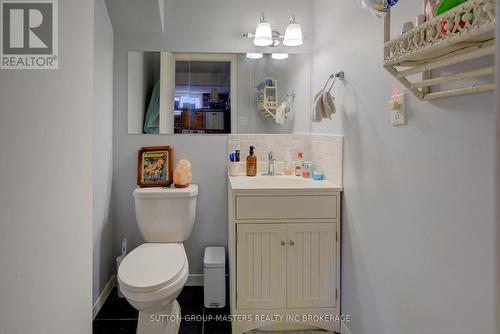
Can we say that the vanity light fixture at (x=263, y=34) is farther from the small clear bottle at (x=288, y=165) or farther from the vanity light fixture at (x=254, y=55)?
the small clear bottle at (x=288, y=165)

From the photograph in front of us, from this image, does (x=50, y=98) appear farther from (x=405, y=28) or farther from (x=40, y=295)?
(x=405, y=28)

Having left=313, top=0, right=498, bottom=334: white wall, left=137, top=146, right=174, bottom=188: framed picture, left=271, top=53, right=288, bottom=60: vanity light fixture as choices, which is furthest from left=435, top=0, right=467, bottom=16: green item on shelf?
left=137, top=146, right=174, bottom=188: framed picture

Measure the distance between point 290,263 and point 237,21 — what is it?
68.7 inches

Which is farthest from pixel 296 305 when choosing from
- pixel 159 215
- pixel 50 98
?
pixel 50 98

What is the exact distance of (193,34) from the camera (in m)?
2.57

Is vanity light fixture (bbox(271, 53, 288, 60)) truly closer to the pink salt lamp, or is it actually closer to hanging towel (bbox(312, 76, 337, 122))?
hanging towel (bbox(312, 76, 337, 122))

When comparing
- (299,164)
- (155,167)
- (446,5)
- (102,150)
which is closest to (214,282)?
(155,167)

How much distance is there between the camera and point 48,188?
33.3 inches

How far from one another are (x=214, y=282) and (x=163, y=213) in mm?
559

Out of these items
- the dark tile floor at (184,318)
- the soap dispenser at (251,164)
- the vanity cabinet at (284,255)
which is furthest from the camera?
the soap dispenser at (251,164)

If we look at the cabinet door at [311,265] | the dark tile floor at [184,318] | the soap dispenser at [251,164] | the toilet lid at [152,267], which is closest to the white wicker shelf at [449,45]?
the cabinet door at [311,265]

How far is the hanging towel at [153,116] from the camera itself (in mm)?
2562

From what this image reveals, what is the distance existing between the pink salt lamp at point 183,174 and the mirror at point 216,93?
0.89 ft

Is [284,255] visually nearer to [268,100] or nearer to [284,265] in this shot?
Answer: [284,265]
